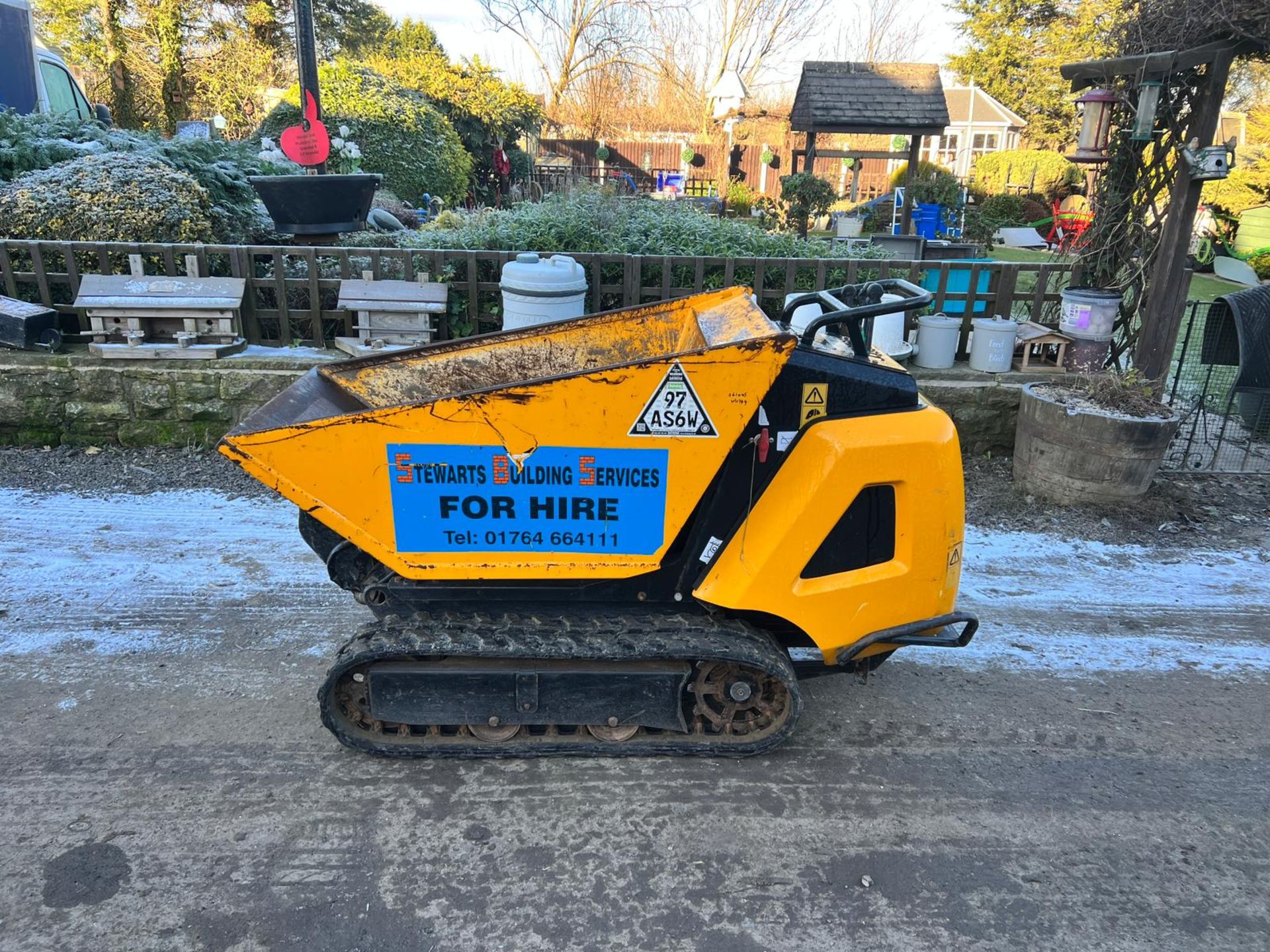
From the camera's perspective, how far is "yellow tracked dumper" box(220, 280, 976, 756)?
8.76 feet

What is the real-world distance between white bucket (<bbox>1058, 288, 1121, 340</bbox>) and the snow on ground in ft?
6.64

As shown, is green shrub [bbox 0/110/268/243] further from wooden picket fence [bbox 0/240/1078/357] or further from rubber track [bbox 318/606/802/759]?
rubber track [bbox 318/606/802/759]

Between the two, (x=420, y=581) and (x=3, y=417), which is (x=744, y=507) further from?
(x=3, y=417)

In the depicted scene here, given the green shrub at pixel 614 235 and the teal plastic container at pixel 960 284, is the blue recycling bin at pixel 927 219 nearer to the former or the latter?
the green shrub at pixel 614 235

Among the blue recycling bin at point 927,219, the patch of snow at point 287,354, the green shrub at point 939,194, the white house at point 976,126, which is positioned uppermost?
the white house at point 976,126

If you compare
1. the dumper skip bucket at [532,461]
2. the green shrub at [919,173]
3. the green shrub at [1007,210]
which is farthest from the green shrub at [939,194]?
the dumper skip bucket at [532,461]

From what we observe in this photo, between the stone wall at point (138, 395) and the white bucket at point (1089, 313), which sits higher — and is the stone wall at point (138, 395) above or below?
below

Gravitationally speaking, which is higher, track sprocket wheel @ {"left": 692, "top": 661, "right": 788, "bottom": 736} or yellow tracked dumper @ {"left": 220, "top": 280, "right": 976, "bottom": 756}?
yellow tracked dumper @ {"left": 220, "top": 280, "right": 976, "bottom": 756}

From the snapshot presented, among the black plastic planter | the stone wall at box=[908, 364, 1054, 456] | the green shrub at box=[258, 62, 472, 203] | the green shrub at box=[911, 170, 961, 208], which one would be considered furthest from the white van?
the green shrub at box=[911, 170, 961, 208]

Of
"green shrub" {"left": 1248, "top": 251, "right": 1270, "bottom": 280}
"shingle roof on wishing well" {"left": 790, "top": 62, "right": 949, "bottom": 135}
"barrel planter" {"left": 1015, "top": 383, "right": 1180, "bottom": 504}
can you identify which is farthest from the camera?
"shingle roof on wishing well" {"left": 790, "top": 62, "right": 949, "bottom": 135}

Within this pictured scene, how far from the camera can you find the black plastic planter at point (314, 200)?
22.7 ft

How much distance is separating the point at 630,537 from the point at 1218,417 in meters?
6.25

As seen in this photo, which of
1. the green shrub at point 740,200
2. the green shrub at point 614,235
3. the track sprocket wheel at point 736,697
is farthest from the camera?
the green shrub at point 740,200

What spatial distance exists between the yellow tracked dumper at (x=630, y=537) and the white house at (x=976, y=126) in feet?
106
